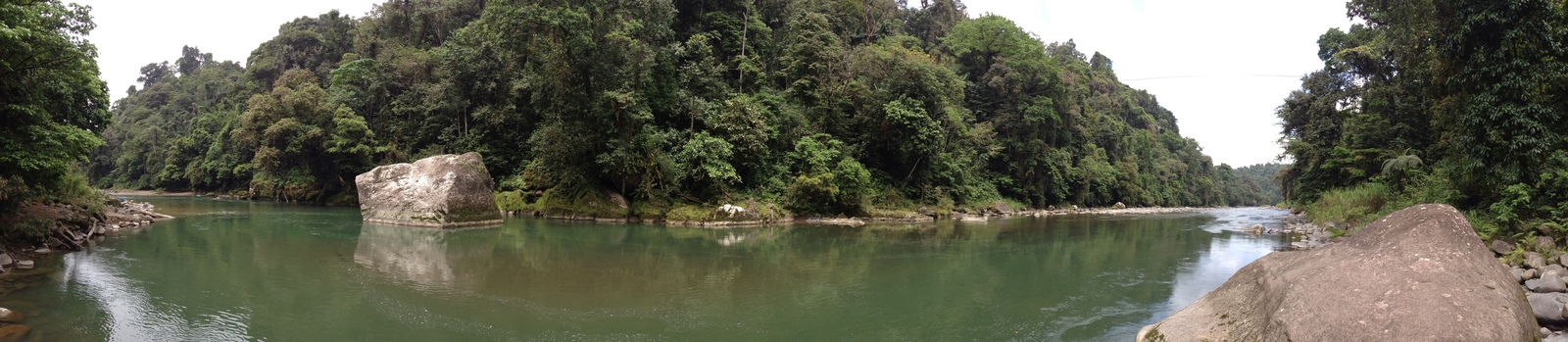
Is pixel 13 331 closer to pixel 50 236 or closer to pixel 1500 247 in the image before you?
pixel 50 236

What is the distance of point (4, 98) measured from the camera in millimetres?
12086

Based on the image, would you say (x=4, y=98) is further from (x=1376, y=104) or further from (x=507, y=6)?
(x=1376, y=104)

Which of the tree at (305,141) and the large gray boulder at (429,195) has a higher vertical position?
the tree at (305,141)

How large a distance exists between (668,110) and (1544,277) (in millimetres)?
26080

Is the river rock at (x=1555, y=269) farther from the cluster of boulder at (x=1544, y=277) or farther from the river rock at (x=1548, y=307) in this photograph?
the river rock at (x=1548, y=307)

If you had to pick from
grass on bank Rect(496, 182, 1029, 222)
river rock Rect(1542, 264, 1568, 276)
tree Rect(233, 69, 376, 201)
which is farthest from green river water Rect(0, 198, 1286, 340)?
tree Rect(233, 69, 376, 201)

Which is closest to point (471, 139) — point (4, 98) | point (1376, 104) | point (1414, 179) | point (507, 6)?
point (507, 6)

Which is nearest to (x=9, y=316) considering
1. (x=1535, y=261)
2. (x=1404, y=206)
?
(x=1535, y=261)

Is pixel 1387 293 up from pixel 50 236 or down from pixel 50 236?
up

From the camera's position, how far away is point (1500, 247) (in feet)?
37.5

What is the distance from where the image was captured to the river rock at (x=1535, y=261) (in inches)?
394

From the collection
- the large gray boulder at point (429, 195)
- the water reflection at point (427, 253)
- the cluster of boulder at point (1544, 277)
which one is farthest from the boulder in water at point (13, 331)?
the cluster of boulder at point (1544, 277)

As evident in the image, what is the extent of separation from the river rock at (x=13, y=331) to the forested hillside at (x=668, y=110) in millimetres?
17318

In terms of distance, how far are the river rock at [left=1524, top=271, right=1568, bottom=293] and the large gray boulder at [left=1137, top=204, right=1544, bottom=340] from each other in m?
4.43
